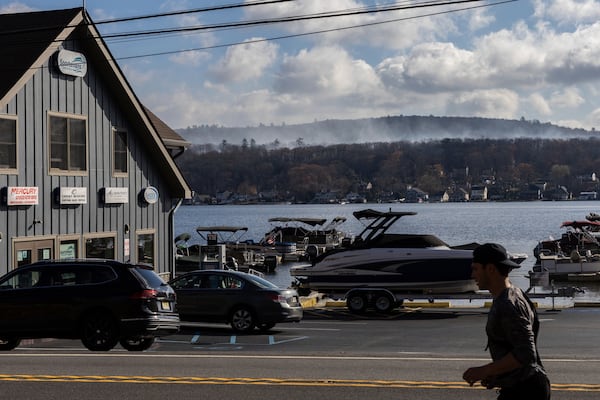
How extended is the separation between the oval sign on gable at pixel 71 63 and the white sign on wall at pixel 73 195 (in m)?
3.55

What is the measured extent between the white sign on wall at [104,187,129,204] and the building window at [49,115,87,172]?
1137 mm

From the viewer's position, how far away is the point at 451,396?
1354cm

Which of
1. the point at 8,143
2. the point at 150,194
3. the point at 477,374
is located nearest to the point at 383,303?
the point at 150,194

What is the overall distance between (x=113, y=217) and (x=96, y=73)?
15.6 ft

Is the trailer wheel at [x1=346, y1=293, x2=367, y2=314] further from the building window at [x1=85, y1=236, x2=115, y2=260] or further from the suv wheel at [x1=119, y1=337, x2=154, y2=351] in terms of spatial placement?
the suv wheel at [x1=119, y1=337, x2=154, y2=351]

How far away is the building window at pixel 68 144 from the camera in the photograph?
2802 centimetres

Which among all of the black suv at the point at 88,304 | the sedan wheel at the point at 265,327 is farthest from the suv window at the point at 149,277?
the sedan wheel at the point at 265,327

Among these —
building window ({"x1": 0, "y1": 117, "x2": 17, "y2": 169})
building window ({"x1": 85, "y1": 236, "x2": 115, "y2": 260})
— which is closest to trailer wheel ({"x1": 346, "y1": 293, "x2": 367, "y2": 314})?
building window ({"x1": 85, "y1": 236, "x2": 115, "y2": 260})

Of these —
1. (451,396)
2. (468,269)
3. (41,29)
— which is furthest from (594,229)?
(451,396)

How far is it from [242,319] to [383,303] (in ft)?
→ 28.1

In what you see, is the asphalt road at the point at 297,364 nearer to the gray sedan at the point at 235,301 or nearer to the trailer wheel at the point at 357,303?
the gray sedan at the point at 235,301

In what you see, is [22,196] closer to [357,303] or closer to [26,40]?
[26,40]

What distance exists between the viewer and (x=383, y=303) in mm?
32781

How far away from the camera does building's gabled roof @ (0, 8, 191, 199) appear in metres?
26.2
